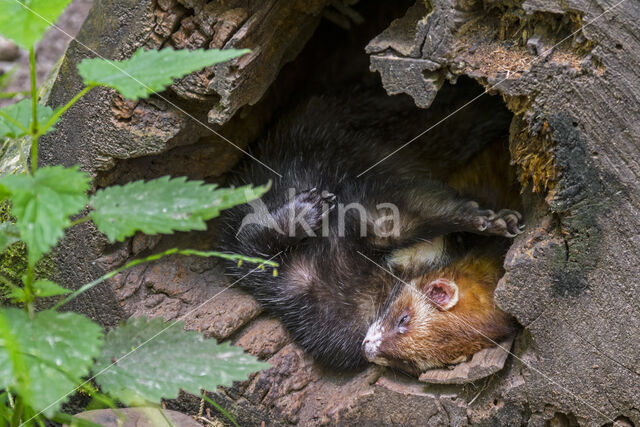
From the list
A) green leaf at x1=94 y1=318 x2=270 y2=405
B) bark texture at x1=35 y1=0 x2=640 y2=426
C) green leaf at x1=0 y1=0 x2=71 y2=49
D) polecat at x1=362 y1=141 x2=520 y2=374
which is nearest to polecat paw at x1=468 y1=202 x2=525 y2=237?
bark texture at x1=35 y1=0 x2=640 y2=426

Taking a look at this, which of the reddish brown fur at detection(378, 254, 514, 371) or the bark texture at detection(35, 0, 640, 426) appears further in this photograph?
the reddish brown fur at detection(378, 254, 514, 371)

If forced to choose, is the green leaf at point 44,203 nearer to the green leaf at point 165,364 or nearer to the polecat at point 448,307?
the green leaf at point 165,364

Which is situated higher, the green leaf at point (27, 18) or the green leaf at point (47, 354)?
the green leaf at point (27, 18)

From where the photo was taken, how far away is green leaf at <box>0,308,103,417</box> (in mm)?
1565

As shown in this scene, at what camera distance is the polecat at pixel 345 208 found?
3408 mm

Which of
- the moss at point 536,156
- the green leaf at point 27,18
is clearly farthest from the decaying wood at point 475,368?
the green leaf at point 27,18

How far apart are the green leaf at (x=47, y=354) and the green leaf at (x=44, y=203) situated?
0.18m

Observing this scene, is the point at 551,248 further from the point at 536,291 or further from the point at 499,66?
the point at 499,66

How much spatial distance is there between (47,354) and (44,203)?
1.20ft

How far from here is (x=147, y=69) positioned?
1.76 m

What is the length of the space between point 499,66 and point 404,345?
4.57 feet

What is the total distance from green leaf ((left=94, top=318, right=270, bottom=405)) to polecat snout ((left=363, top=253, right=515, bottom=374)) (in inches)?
54.3

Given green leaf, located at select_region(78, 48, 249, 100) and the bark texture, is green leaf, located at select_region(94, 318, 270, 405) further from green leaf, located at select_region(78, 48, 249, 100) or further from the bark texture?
the bark texture

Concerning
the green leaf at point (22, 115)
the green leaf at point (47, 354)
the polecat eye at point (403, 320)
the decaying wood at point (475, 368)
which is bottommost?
the green leaf at point (47, 354)
